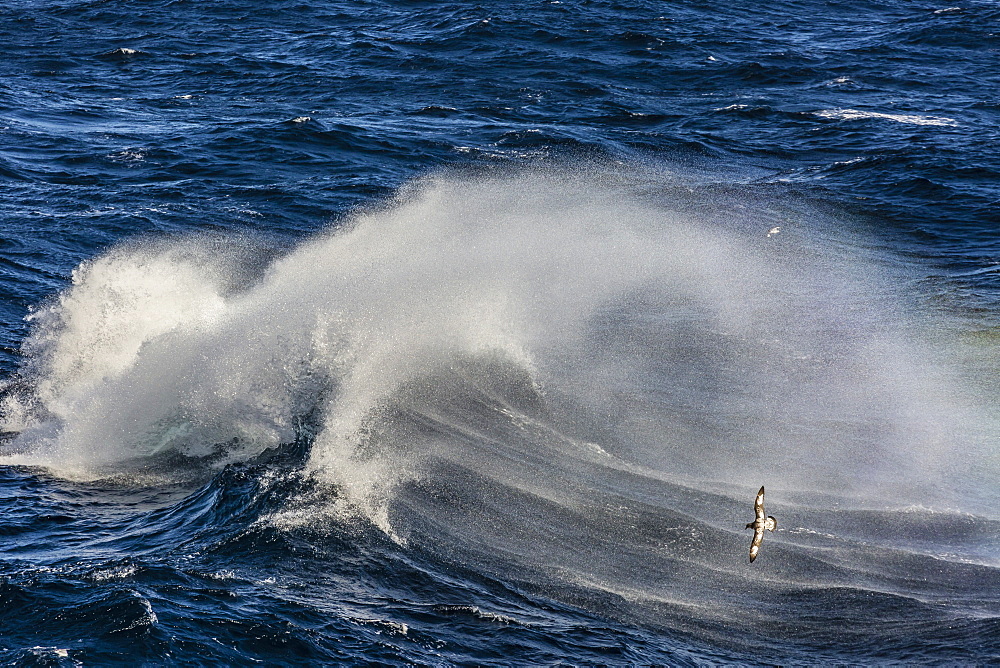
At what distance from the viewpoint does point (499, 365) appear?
30.7 meters

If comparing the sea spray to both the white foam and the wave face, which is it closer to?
the wave face

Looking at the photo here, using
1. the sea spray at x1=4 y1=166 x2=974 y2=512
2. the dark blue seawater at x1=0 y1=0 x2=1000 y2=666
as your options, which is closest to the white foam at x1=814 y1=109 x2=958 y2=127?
the dark blue seawater at x1=0 y1=0 x2=1000 y2=666


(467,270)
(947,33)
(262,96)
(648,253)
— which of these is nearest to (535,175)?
(648,253)

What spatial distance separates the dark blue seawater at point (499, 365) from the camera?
853 inches

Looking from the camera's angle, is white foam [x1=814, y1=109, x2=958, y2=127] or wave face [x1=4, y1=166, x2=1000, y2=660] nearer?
wave face [x1=4, y1=166, x2=1000, y2=660]

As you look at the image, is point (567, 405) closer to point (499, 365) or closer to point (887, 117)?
point (499, 365)

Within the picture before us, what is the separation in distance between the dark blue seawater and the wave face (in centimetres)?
11

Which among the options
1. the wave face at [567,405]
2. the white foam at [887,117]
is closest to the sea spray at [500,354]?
the wave face at [567,405]

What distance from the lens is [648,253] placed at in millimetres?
38844

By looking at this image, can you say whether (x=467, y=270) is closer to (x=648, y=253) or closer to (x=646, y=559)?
(x=648, y=253)

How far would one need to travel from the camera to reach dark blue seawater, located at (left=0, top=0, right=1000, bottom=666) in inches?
853

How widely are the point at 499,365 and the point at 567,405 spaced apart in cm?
264

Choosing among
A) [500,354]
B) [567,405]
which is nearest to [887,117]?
[500,354]

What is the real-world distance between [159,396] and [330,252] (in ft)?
31.3
